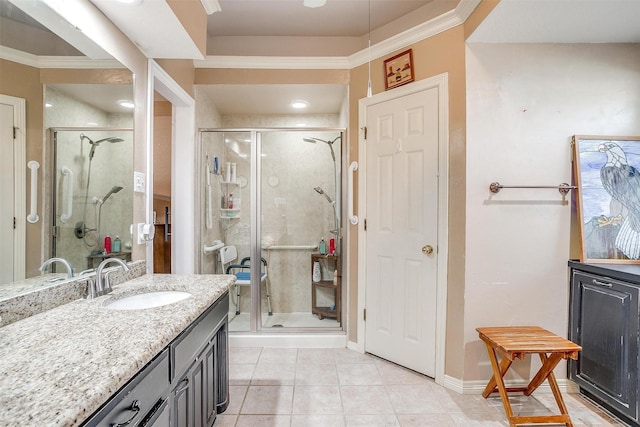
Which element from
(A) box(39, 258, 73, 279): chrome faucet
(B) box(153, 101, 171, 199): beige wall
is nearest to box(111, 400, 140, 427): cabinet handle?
(A) box(39, 258, 73, 279): chrome faucet

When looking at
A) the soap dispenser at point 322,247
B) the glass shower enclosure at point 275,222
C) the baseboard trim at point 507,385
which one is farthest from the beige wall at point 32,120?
the baseboard trim at point 507,385

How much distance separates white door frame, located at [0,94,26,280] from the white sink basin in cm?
40

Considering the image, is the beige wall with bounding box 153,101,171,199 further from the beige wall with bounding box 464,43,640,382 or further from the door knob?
the beige wall with bounding box 464,43,640,382

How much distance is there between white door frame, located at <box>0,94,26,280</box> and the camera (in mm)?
1005

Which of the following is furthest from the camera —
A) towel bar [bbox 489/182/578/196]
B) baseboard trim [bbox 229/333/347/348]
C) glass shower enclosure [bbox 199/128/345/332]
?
glass shower enclosure [bbox 199/128/345/332]

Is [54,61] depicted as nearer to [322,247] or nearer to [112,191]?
[112,191]

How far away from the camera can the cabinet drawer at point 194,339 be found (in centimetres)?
106

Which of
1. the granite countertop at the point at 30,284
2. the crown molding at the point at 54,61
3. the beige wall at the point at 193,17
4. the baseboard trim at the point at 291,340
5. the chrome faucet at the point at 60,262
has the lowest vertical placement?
the baseboard trim at the point at 291,340

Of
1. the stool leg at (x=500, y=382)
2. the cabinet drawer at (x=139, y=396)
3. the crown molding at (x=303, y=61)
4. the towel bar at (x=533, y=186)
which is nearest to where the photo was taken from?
the cabinet drawer at (x=139, y=396)

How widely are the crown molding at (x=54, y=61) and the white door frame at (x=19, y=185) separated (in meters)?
0.14

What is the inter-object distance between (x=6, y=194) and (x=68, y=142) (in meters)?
0.34

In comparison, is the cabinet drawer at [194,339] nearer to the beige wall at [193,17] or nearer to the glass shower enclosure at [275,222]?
the glass shower enclosure at [275,222]

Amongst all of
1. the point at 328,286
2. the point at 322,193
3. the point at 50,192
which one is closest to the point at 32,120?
the point at 50,192

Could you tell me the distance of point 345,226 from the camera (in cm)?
267
